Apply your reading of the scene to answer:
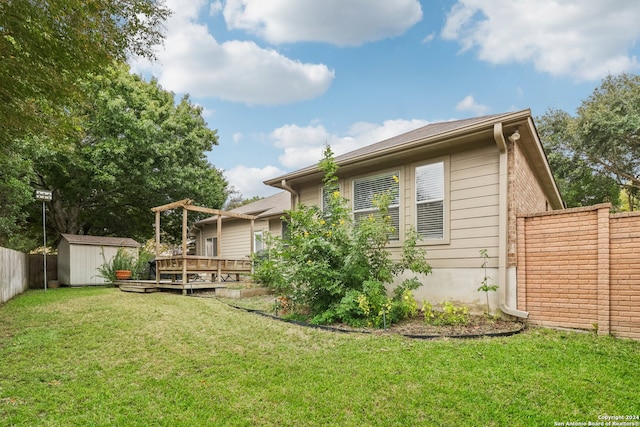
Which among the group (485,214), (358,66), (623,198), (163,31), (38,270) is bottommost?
(38,270)

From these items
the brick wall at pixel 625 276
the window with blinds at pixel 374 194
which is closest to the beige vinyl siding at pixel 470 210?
the window with blinds at pixel 374 194

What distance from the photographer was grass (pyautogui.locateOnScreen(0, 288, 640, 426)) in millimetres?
2666

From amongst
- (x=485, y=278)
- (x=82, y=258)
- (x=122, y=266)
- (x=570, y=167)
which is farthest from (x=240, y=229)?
(x=570, y=167)

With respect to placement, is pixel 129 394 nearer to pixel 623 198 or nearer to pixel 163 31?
pixel 163 31

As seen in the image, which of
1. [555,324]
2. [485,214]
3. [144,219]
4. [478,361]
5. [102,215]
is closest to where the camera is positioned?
[478,361]

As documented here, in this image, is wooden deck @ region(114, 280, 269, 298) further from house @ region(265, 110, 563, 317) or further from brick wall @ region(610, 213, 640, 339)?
brick wall @ region(610, 213, 640, 339)

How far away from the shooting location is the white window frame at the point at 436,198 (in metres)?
6.09

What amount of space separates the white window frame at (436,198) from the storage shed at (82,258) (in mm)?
12336

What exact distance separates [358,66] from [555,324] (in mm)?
9858

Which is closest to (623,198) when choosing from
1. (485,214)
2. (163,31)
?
(485,214)

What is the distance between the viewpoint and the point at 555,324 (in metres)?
4.91

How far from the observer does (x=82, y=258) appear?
13508 millimetres

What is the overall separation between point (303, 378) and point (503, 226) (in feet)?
12.8

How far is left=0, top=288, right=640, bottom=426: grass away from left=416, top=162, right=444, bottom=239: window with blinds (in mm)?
2202
